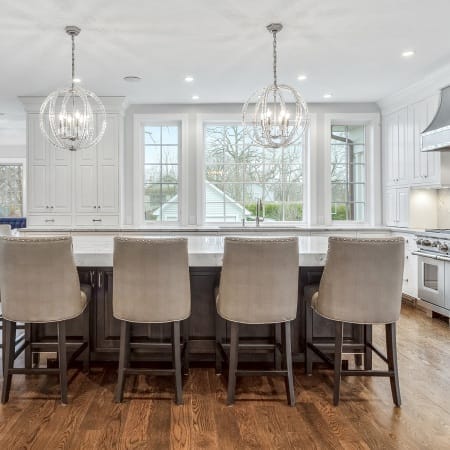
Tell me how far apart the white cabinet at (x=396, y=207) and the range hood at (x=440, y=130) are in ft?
3.03

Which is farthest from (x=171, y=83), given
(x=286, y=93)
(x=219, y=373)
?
(x=219, y=373)

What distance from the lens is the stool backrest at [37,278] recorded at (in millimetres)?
2186

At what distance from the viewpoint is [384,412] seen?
7.25ft

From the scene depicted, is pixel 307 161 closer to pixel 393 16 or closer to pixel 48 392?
pixel 393 16

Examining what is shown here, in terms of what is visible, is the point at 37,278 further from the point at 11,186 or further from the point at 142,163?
the point at 11,186

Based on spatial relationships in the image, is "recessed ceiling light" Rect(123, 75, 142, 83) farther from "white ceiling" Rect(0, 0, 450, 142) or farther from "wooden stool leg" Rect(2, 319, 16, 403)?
"wooden stool leg" Rect(2, 319, 16, 403)

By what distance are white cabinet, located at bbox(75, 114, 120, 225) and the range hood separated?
12.7 feet

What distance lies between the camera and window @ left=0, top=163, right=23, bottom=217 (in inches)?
343

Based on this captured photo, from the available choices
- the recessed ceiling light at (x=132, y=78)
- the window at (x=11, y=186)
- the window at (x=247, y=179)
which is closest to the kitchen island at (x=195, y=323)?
the recessed ceiling light at (x=132, y=78)

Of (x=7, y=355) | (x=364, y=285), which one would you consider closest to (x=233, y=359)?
(x=364, y=285)

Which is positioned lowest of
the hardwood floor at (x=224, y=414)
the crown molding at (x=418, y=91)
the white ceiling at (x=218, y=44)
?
the hardwood floor at (x=224, y=414)

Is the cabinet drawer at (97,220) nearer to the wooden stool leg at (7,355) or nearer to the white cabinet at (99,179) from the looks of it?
the white cabinet at (99,179)

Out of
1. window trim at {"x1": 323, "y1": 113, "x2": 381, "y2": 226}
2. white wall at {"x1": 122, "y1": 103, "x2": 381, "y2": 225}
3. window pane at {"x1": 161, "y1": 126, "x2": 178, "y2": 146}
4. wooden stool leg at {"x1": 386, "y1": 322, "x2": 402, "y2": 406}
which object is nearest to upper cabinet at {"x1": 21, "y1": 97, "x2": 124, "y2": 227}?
white wall at {"x1": 122, "y1": 103, "x2": 381, "y2": 225}

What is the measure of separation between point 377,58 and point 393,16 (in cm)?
91
